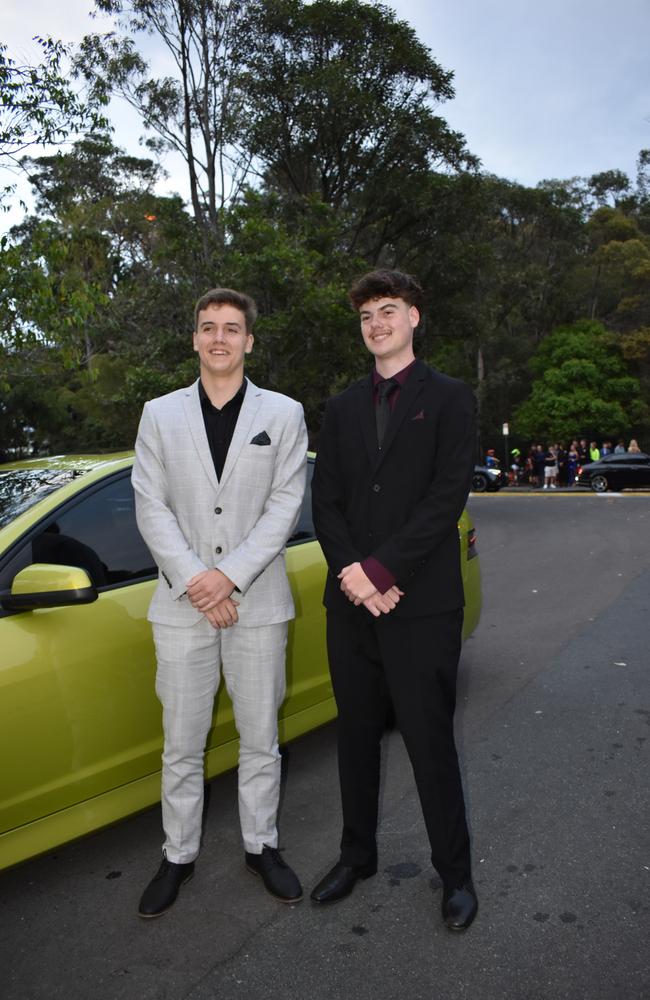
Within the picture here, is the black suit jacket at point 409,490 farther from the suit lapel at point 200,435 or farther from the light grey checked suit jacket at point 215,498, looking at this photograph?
the suit lapel at point 200,435

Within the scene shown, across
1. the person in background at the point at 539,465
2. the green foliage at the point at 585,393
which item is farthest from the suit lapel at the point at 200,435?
the green foliage at the point at 585,393

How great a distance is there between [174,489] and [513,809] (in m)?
1.97

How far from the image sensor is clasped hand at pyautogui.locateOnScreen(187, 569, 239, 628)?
2699mm

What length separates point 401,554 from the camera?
2.59m

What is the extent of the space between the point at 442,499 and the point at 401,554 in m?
0.22

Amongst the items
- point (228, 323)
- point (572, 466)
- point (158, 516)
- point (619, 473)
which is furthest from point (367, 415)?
point (572, 466)

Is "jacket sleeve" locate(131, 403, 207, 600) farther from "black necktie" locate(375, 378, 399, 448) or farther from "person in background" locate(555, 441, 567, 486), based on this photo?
"person in background" locate(555, 441, 567, 486)

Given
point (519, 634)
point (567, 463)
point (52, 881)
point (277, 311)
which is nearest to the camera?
point (52, 881)

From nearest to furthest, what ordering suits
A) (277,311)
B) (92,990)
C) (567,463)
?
(92,990) → (277,311) → (567,463)

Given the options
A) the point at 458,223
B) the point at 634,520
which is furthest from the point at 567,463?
the point at 634,520

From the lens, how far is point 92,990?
8.07ft

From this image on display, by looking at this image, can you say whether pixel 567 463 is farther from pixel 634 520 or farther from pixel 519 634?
pixel 519 634

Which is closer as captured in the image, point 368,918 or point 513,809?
point 368,918

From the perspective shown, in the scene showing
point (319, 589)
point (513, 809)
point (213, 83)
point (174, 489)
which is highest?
point (213, 83)
